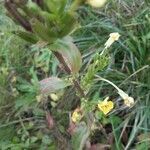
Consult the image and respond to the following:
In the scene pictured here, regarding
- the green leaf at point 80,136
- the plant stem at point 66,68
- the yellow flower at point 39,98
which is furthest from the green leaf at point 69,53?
the yellow flower at point 39,98

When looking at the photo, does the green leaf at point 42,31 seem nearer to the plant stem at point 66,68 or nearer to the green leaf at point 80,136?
the plant stem at point 66,68

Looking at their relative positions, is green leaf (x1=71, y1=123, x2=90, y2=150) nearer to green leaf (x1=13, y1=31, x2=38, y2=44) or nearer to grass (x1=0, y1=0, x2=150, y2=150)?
grass (x1=0, y1=0, x2=150, y2=150)

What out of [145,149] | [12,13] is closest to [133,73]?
[145,149]

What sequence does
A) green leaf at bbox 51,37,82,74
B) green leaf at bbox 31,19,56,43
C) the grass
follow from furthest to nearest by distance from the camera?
the grass
green leaf at bbox 51,37,82,74
green leaf at bbox 31,19,56,43

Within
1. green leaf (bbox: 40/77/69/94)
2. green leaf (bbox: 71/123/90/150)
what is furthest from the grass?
green leaf (bbox: 40/77/69/94)

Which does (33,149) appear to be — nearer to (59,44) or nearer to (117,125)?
(117,125)

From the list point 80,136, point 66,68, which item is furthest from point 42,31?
point 80,136
